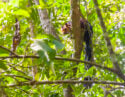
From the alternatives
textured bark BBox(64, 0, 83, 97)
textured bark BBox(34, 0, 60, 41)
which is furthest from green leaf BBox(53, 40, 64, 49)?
textured bark BBox(34, 0, 60, 41)

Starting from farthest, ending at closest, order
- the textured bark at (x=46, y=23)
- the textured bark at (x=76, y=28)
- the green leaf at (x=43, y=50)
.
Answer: the textured bark at (x=46, y=23) → the textured bark at (x=76, y=28) → the green leaf at (x=43, y=50)

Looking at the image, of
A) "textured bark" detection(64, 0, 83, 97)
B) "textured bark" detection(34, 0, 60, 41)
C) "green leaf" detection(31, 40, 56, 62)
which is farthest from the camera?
"textured bark" detection(34, 0, 60, 41)

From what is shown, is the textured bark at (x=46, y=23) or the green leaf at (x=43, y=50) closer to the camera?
the green leaf at (x=43, y=50)

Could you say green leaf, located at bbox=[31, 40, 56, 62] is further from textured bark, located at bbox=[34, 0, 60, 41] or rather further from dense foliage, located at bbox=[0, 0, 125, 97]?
textured bark, located at bbox=[34, 0, 60, 41]

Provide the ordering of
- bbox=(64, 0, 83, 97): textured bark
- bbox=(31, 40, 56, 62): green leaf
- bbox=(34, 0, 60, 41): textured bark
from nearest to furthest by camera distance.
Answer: bbox=(31, 40, 56, 62): green leaf
bbox=(64, 0, 83, 97): textured bark
bbox=(34, 0, 60, 41): textured bark

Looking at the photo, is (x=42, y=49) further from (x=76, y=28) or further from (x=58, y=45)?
(x=76, y=28)

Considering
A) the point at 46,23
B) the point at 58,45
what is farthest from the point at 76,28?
the point at 58,45

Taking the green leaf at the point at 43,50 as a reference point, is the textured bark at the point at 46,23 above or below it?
above

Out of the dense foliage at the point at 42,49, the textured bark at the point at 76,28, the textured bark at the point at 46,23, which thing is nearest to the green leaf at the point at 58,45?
the dense foliage at the point at 42,49

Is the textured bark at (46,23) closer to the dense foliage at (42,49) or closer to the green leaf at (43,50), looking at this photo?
the dense foliage at (42,49)

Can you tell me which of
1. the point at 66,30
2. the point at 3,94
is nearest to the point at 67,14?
the point at 66,30

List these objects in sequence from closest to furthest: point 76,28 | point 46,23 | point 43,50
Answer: point 43,50, point 76,28, point 46,23

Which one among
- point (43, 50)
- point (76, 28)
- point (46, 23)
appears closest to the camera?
point (43, 50)

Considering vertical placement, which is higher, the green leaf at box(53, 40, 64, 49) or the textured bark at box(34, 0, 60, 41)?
the textured bark at box(34, 0, 60, 41)
